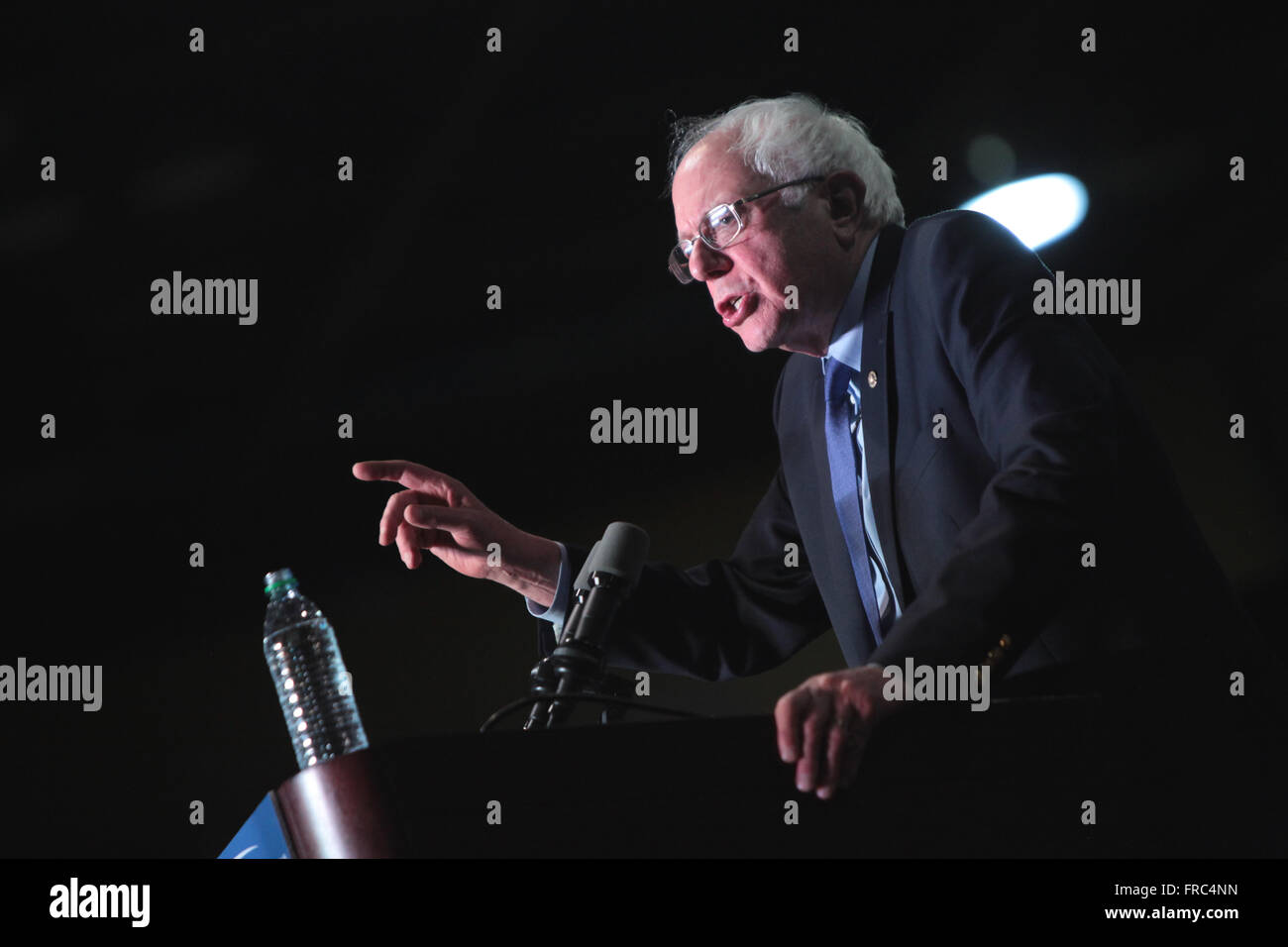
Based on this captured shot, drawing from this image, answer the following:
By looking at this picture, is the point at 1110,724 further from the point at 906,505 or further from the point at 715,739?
the point at 906,505

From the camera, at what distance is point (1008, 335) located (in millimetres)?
1330

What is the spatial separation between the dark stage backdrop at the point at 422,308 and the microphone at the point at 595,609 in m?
1.88

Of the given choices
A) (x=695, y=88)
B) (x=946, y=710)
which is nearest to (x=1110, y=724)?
(x=946, y=710)

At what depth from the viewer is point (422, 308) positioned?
3582 mm

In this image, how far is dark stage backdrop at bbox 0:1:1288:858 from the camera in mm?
2885

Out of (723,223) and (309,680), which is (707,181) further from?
(309,680)

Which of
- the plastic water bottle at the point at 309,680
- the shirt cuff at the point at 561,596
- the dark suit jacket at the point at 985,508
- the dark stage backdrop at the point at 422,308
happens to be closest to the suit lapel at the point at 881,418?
the dark suit jacket at the point at 985,508

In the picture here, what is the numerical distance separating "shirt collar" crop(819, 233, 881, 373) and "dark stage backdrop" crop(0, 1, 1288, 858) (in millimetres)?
1407

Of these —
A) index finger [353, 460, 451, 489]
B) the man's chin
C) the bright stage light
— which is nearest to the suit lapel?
the man's chin

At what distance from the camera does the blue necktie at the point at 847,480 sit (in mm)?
1581

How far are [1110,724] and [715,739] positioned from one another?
31 cm

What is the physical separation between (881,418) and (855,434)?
146 mm

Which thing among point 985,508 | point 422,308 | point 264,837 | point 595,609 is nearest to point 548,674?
point 595,609
